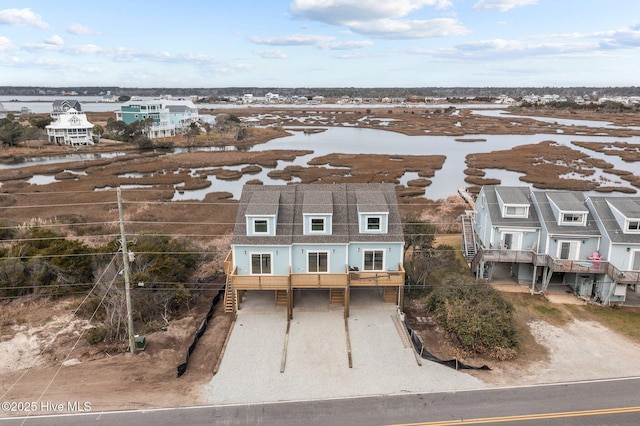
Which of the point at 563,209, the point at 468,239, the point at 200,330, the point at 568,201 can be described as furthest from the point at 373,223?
the point at 568,201

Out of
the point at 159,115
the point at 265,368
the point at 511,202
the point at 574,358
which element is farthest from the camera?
the point at 159,115

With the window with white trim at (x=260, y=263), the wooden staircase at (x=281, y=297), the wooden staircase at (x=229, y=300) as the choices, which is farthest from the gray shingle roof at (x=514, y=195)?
the wooden staircase at (x=229, y=300)

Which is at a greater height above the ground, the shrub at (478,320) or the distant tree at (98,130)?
the distant tree at (98,130)

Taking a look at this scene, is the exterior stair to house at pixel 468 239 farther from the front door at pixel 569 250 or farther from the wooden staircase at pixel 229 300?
the wooden staircase at pixel 229 300

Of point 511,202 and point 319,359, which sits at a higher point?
point 511,202

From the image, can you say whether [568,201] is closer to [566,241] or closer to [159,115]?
[566,241]

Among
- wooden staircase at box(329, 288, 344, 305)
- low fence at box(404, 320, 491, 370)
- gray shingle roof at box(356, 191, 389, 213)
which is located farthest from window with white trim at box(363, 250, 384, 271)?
low fence at box(404, 320, 491, 370)

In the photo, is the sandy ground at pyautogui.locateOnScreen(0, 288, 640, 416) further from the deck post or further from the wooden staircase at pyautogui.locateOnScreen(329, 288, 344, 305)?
the wooden staircase at pyautogui.locateOnScreen(329, 288, 344, 305)
